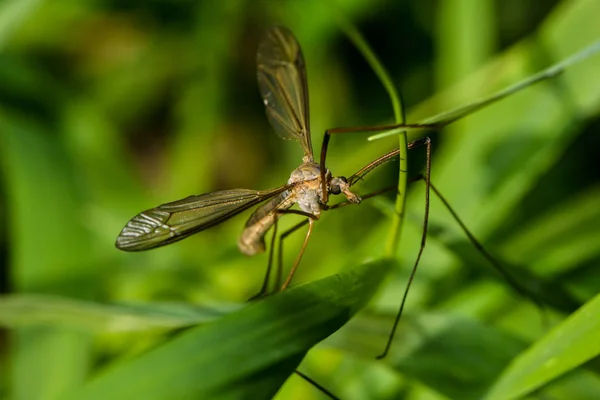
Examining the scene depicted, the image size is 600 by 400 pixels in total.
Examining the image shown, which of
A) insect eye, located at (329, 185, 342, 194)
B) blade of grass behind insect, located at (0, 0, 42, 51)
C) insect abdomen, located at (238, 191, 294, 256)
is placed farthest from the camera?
blade of grass behind insect, located at (0, 0, 42, 51)

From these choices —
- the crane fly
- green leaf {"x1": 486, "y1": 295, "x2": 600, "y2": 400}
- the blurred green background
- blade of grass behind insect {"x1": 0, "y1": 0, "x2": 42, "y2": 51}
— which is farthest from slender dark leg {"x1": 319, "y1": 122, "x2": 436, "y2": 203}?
blade of grass behind insect {"x1": 0, "y1": 0, "x2": 42, "y2": 51}

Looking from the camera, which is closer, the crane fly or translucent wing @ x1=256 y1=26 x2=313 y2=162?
the crane fly

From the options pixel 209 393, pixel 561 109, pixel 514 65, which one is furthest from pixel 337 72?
pixel 209 393

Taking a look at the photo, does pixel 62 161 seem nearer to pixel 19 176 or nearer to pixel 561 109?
pixel 19 176

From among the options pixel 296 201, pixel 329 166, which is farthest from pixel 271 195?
pixel 329 166

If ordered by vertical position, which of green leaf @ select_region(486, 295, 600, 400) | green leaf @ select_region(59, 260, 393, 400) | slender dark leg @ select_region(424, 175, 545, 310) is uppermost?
slender dark leg @ select_region(424, 175, 545, 310)

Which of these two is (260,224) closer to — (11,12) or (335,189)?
(335,189)

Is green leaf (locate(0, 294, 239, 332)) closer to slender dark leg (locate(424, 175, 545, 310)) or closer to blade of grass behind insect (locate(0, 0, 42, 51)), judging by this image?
slender dark leg (locate(424, 175, 545, 310))

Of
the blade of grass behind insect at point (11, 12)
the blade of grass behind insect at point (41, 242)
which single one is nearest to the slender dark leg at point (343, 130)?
the blade of grass behind insect at point (41, 242)
